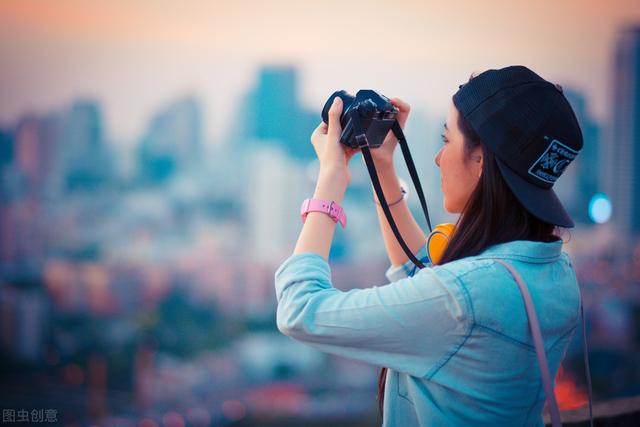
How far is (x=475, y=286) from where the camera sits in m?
0.57

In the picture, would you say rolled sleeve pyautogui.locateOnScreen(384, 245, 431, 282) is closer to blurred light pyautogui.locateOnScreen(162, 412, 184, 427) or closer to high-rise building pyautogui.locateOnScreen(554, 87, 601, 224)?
high-rise building pyautogui.locateOnScreen(554, 87, 601, 224)

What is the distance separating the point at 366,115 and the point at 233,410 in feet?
90.6

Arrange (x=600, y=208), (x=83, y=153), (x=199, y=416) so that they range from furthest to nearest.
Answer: (x=83, y=153), (x=199, y=416), (x=600, y=208)

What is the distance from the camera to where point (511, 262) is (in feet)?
2.02

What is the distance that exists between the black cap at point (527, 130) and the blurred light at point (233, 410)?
87.8 ft

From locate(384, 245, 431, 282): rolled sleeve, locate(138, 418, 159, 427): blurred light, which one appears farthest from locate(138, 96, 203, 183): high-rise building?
locate(384, 245, 431, 282): rolled sleeve

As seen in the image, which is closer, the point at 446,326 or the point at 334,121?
the point at 446,326

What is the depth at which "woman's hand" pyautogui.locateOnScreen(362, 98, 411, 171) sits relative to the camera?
84 cm

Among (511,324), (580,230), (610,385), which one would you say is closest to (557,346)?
(511,324)

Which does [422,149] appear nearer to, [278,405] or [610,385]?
[610,385]

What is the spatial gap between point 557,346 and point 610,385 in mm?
23707

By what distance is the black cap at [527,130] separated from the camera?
617mm

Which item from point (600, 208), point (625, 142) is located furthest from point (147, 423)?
point (600, 208)

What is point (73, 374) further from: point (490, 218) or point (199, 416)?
point (490, 218)
